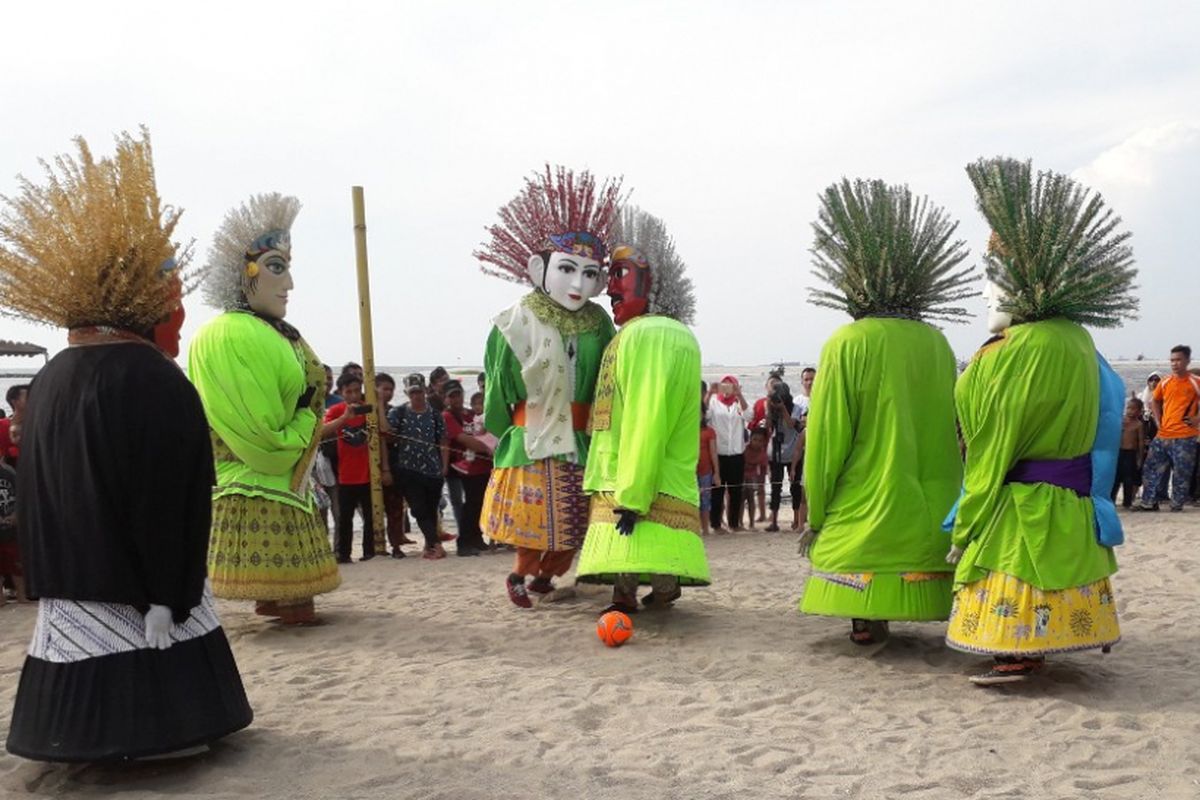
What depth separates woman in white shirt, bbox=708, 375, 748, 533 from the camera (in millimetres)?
10648

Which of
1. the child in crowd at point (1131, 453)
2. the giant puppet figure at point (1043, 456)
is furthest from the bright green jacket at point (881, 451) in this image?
the child in crowd at point (1131, 453)

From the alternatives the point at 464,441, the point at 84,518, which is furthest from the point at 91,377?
the point at 464,441

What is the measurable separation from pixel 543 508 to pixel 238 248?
2.22 meters

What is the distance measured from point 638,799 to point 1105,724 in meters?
1.92

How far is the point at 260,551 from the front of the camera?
5617 mm

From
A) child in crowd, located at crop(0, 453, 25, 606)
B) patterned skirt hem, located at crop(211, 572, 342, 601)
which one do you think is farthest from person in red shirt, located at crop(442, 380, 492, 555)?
patterned skirt hem, located at crop(211, 572, 342, 601)

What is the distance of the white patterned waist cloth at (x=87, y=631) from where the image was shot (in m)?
3.51

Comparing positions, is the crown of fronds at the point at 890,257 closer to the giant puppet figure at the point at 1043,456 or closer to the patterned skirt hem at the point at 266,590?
the giant puppet figure at the point at 1043,456

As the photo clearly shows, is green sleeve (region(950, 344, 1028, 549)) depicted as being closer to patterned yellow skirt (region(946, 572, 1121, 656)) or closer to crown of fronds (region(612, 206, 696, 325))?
patterned yellow skirt (region(946, 572, 1121, 656))

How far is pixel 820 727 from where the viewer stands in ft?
13.5

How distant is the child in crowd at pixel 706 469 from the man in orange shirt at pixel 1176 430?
16.0ft

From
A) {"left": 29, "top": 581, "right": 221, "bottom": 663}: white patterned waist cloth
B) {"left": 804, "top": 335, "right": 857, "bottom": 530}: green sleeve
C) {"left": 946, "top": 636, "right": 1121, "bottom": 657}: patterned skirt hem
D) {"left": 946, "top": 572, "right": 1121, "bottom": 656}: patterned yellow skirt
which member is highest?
{"left": 804, "top": 335, "right": 857, "bottom": 530}: green sleeve

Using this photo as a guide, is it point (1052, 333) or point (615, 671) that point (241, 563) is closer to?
point (615, 671)

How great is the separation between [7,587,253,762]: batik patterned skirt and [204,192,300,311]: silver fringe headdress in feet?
8.44
